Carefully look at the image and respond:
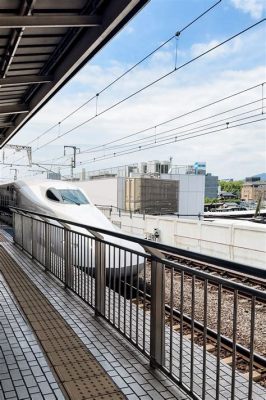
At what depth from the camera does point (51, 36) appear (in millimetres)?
4641

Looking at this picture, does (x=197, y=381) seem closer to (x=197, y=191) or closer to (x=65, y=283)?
(x=65, y=283)

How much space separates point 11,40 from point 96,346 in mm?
3458

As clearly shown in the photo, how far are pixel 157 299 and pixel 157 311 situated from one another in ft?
0.30

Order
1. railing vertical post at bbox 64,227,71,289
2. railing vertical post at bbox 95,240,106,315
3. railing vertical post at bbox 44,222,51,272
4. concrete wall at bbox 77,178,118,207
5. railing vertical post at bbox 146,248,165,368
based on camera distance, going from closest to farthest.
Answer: railing vertical post at bbox 146,248,165,368, railing vertical post at bbox 95,240,106,315, railing vertical post at bbox 64,227,71,289, railing vertical post at bbox 44,222,51,272, concrete wall at bbox 77,178,118,207

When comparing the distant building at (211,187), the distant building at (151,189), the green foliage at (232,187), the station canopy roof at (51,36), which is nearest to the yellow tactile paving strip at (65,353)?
the station canopy roof at (51,36)

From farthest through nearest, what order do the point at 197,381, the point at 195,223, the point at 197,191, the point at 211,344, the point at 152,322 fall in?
the point at 197,191, the point at 195,223, the point at 211,344, the point at 152,322, the point at 197,381

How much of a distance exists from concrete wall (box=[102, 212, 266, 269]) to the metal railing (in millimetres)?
4547

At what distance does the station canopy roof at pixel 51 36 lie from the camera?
369 centimetres

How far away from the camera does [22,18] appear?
3.74 m

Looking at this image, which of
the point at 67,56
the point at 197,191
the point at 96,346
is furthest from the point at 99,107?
the point at 197,191

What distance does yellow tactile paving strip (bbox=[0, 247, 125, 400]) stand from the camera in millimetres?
2668

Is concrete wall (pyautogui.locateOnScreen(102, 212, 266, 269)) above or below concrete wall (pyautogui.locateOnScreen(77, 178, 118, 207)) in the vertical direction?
below

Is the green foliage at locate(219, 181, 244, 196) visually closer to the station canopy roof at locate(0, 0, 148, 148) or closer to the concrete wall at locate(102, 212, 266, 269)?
the concrete wall at locate(102, 212, 266, 269)

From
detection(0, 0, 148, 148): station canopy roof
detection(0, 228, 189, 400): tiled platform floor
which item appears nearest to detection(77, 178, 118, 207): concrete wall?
detection(0, 0, 148, 148): station canopy roof
